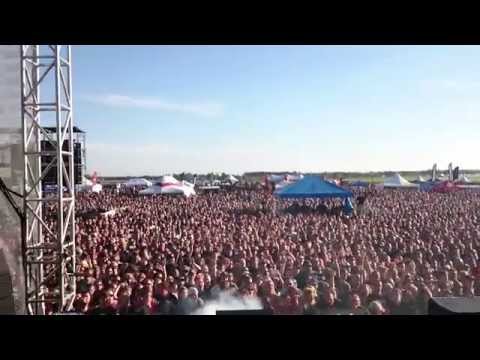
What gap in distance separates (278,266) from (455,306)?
392 cm

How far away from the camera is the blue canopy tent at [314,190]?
11641 mm

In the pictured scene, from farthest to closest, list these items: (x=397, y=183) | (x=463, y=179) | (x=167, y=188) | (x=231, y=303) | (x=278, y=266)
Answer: (x=463, y=179) → (x=397, y=183) → (x=167, y=188) → (x=278, y=266) → (x=231, y=303)

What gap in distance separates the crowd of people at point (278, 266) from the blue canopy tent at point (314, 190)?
3.80 feet

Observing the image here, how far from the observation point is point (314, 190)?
11.8 metres

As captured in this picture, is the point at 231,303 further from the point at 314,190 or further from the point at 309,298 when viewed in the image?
the point at 314,190

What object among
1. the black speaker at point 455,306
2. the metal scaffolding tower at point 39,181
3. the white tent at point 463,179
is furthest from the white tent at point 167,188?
the white tent at point 463,179

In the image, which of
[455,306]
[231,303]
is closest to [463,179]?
[231,303]

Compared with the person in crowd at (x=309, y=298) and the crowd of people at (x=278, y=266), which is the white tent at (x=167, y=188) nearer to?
the crowd of people at (x=278, y=266)
